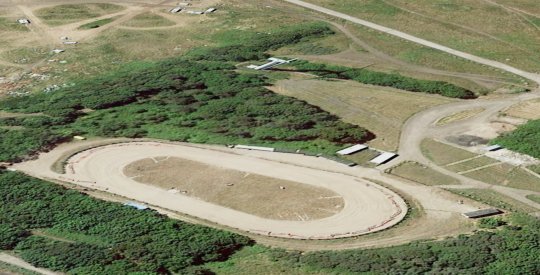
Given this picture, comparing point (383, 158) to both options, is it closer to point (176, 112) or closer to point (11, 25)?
point (176, 112)

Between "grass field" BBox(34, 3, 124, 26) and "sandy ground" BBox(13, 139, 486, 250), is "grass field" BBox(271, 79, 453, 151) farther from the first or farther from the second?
"grass field" BBox(34, 3, 124, 26)

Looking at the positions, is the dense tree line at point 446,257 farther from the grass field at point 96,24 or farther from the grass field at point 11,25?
the grass field at point 11,25

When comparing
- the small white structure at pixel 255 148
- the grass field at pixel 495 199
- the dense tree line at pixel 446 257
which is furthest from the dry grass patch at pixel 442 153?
the dense tree line at pixel 446 257

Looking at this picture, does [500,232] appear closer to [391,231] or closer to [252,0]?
[391,231]

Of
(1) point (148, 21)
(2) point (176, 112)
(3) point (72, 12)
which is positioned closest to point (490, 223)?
(2) point (176, 112)

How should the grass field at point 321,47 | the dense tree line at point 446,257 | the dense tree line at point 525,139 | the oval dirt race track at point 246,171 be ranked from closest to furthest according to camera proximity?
the dense tree line at point 446,257 < the oval dirt race track at point 246,171 < the dense tree line at point 525,139 < the grass field at point 321,47

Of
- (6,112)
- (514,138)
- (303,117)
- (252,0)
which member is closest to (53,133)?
(6,112)
